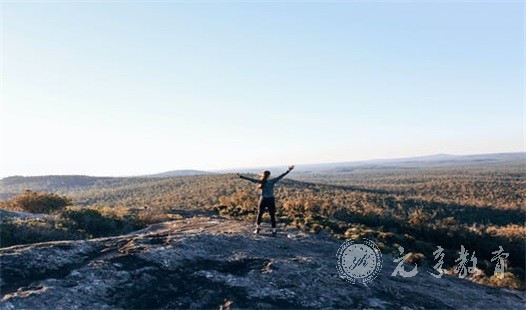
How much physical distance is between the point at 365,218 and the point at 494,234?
6.58 metres

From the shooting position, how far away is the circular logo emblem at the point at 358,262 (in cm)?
1346

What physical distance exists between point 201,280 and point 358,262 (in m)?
5.34

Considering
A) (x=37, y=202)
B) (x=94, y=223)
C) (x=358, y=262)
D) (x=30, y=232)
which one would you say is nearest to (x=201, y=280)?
(x=358, y=262)

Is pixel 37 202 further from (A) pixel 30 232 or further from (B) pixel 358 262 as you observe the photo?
(B) pixel 358 262

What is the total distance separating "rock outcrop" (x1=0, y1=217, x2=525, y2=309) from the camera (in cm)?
1059

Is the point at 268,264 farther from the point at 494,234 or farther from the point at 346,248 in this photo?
the point at 494,234

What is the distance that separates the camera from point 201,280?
11812 mm

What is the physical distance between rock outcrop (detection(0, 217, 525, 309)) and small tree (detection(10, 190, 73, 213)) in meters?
13.3

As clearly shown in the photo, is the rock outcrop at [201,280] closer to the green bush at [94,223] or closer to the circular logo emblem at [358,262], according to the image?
the circular logo emblem at [358,262]

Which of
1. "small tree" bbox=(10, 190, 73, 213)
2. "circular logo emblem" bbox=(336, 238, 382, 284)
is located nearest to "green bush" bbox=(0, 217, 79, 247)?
"small tree" bbox=(10, 190, 73, 213)

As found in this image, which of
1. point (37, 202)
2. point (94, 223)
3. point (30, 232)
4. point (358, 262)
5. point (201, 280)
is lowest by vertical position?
point (358, 262)

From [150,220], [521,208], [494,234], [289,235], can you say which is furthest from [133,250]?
[521,208]

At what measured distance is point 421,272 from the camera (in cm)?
1617

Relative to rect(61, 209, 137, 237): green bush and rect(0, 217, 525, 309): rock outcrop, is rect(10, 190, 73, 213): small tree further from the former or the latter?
rect(0, 217, 525, 309): rock outcrop
